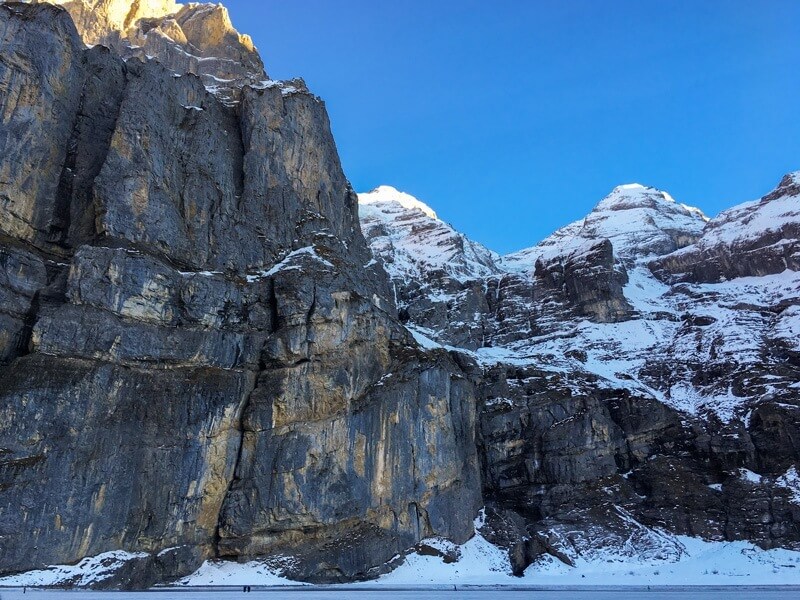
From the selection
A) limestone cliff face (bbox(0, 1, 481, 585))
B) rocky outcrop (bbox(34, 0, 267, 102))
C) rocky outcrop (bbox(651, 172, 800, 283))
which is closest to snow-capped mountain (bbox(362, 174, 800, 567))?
rocky outcrop (bbox(651, 172, 800, 283))

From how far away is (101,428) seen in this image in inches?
1937

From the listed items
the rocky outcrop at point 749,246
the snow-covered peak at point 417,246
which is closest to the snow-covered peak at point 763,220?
the rocky outcrop at point 749,246

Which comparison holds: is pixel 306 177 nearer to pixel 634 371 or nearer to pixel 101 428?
pixel 101 428

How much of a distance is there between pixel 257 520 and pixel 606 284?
254 ft

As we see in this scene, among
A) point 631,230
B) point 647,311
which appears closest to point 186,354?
point 647,311

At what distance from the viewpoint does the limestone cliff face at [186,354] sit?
48500mm

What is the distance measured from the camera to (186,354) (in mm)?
56562

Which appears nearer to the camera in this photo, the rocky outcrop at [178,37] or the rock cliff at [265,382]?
the rock cliff at [265,382]

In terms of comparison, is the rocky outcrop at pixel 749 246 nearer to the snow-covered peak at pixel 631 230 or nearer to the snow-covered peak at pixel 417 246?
the snow-covered peak at pixel 631 230

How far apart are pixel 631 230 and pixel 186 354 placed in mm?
136318

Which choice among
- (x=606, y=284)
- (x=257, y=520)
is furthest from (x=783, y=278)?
(x=257, y=520)

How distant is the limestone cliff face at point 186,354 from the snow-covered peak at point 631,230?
73090 millimetres

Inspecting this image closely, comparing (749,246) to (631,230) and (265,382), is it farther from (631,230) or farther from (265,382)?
(265,382)

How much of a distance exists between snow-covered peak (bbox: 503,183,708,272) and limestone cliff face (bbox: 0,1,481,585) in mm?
73090
